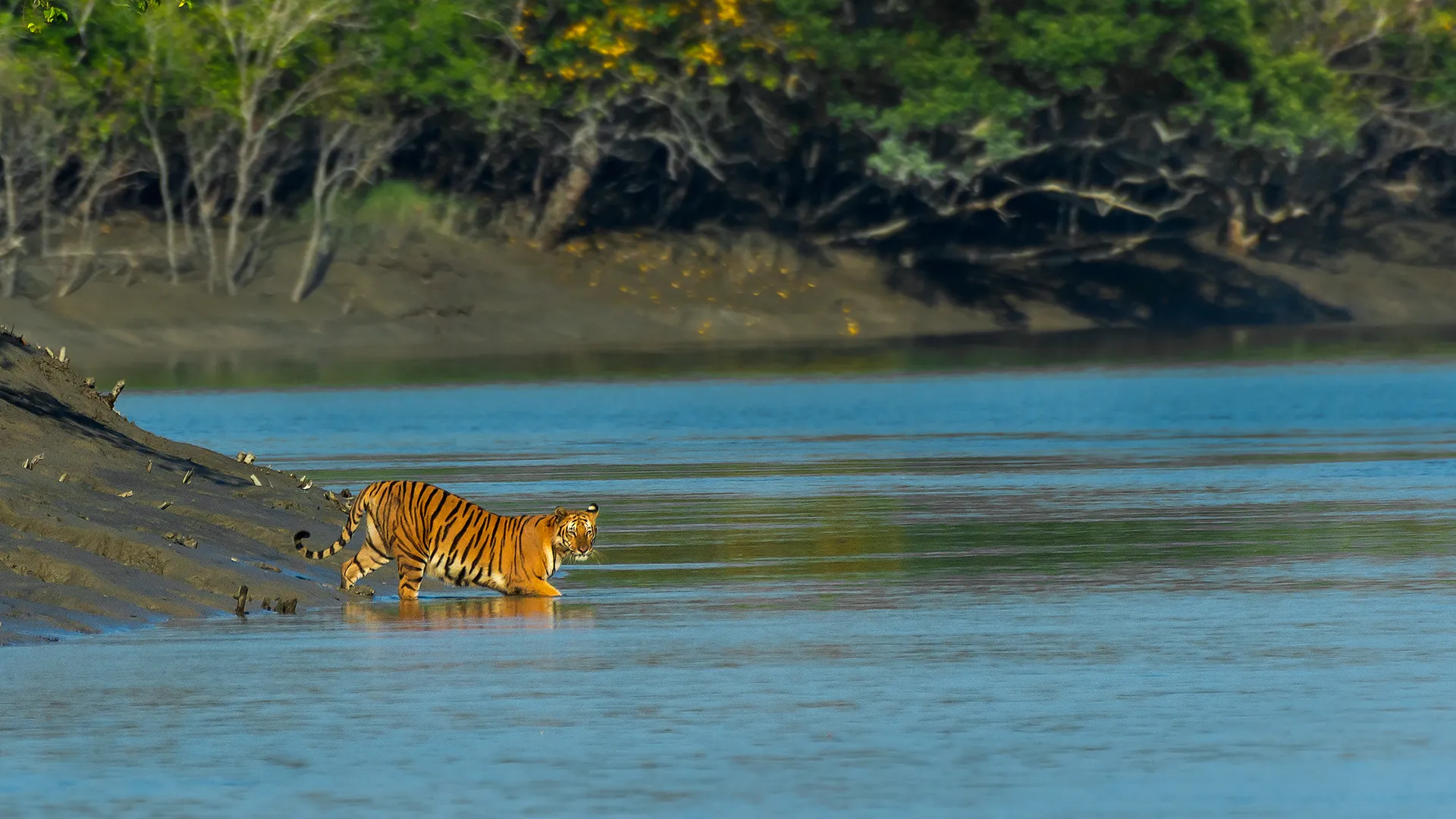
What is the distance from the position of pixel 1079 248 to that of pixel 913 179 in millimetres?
4626

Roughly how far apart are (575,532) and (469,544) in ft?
2.04

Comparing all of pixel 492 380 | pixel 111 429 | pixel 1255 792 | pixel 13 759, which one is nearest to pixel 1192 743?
pixel 1255 792

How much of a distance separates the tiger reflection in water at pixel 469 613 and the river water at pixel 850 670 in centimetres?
4

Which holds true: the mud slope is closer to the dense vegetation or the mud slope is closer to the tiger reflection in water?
the tiger reflection in water

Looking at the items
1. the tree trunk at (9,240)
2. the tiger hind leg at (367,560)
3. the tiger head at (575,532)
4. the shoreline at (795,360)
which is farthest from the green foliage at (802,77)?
the tiger head at (575,532)

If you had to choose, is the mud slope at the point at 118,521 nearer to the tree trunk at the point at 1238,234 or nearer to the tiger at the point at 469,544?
the tiger at the point at 469,544

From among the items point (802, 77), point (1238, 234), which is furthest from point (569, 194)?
point (1238, 234)

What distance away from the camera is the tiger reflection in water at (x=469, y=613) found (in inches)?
558

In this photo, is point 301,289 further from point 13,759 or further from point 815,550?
point 13,759

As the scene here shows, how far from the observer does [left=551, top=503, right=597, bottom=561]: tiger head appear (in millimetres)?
15086

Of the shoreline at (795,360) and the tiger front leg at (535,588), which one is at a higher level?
the shoreline at (795,360)

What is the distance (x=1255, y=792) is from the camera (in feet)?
30.4

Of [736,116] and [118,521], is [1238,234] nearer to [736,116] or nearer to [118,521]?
[736,116]

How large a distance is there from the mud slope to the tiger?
1.42 ft
